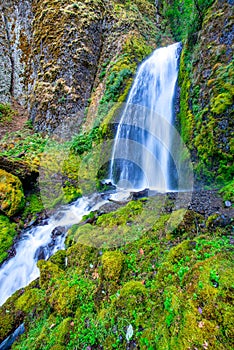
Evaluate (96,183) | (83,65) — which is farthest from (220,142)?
(83,65)

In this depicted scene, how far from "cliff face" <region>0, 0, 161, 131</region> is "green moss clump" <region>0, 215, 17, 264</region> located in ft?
25.6

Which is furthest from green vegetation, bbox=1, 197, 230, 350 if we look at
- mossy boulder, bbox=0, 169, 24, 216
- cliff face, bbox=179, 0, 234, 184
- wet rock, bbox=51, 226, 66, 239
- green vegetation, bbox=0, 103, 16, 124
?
green vegetation, bbox=0, 103, 16, 124

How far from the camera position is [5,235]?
5.81 metres

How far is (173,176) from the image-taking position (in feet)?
23.7

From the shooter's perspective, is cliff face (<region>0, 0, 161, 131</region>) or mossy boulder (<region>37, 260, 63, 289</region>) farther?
cliff face (<region>0, 0, 161, 131</region>)

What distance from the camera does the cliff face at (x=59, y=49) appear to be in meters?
12.2

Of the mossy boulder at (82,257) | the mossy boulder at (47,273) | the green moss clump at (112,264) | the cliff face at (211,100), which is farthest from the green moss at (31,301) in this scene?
the cliff face at (211,100)

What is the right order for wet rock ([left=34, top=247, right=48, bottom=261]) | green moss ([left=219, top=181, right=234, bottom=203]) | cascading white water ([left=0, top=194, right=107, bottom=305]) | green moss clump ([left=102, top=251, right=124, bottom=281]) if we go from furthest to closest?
wet rock ([left=34, top=247, right=48, bottom=261]) → cascading white water ([left=0, top=194, right=107, bottom=305]) → green moss ([left=219, top=181, right=234, bottom=203]) → green moss clump ([left=102, top=251, right=124, bottom=281])

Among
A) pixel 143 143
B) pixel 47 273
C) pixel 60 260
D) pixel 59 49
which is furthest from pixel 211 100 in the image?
pixel 59 49

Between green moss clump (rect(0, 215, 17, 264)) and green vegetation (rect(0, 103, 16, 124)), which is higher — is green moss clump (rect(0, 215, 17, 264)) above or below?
below

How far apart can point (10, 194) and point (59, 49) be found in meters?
10.7

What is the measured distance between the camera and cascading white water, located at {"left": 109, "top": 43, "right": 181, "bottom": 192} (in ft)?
25.9

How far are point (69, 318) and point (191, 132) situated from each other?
6.38m

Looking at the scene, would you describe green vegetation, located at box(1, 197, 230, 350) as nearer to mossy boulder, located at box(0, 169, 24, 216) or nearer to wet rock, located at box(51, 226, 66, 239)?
wet rock, located at box(51, 226, 66, 239)
